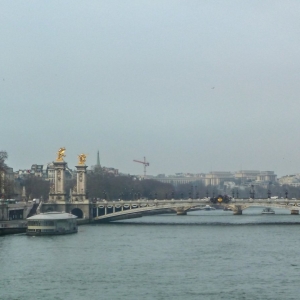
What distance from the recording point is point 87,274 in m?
38.8

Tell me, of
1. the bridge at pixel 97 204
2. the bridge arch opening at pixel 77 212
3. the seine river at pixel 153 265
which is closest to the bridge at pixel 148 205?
the bridge at pixel 97 204

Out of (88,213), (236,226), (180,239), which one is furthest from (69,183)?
(180,239)

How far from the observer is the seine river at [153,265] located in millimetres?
34375

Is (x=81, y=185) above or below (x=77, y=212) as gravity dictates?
above

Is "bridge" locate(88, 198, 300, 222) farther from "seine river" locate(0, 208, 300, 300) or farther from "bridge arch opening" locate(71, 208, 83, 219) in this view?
"seine river" locate(0, 208, 300, 300)

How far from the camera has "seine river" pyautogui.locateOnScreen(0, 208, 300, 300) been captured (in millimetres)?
34375

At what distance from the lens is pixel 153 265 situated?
136 ft

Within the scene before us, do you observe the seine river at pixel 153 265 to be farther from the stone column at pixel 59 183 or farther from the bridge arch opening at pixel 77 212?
the stone column at pixel 59 183

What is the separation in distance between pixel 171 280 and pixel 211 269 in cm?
359

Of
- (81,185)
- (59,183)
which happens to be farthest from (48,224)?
(81,185)

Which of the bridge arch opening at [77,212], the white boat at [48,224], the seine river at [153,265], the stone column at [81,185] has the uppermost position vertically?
the stone column at [81,185]

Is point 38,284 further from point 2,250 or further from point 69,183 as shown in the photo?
point 69,183

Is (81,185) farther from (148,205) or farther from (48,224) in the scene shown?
(48,224)

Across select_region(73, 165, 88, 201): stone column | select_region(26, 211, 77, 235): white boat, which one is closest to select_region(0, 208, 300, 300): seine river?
select_region(26, 211, 77, 235): white boat
